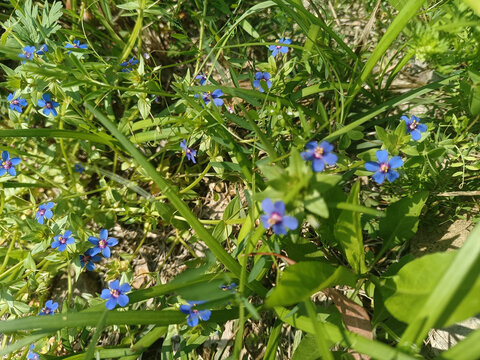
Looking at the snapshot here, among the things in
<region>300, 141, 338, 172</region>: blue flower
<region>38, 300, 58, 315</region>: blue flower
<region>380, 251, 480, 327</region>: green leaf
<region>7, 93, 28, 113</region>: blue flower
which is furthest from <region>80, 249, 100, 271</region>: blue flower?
<region>380, 251, 480, 327</region>: green leaf

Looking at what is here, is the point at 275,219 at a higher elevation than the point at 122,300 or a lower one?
lower

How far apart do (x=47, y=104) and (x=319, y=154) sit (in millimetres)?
2067

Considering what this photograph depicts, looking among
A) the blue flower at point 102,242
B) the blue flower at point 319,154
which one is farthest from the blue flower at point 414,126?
the blue flower at point 102,242

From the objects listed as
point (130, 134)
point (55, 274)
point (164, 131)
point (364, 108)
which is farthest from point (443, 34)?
point (55, 274)

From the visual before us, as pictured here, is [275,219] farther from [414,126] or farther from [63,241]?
[63,241]

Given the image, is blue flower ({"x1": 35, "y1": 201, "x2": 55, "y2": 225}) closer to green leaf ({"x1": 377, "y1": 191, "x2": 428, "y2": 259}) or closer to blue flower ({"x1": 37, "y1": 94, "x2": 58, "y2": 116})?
blue flower ({"x1": 37, "y1": 94, "x2": 58, "y2": 116})

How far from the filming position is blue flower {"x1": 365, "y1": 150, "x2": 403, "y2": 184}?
6.66 feet

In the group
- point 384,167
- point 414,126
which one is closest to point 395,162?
point 384,167

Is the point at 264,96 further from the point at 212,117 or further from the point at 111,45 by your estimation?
the point at 111,45

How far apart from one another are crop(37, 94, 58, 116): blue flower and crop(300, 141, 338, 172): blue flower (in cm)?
198

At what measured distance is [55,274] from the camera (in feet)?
10.4

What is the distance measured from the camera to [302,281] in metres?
1.88

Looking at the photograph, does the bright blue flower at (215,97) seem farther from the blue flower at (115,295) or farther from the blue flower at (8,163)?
the blue flower at (8,163)

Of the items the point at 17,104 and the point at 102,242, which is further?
the point at 17,104
